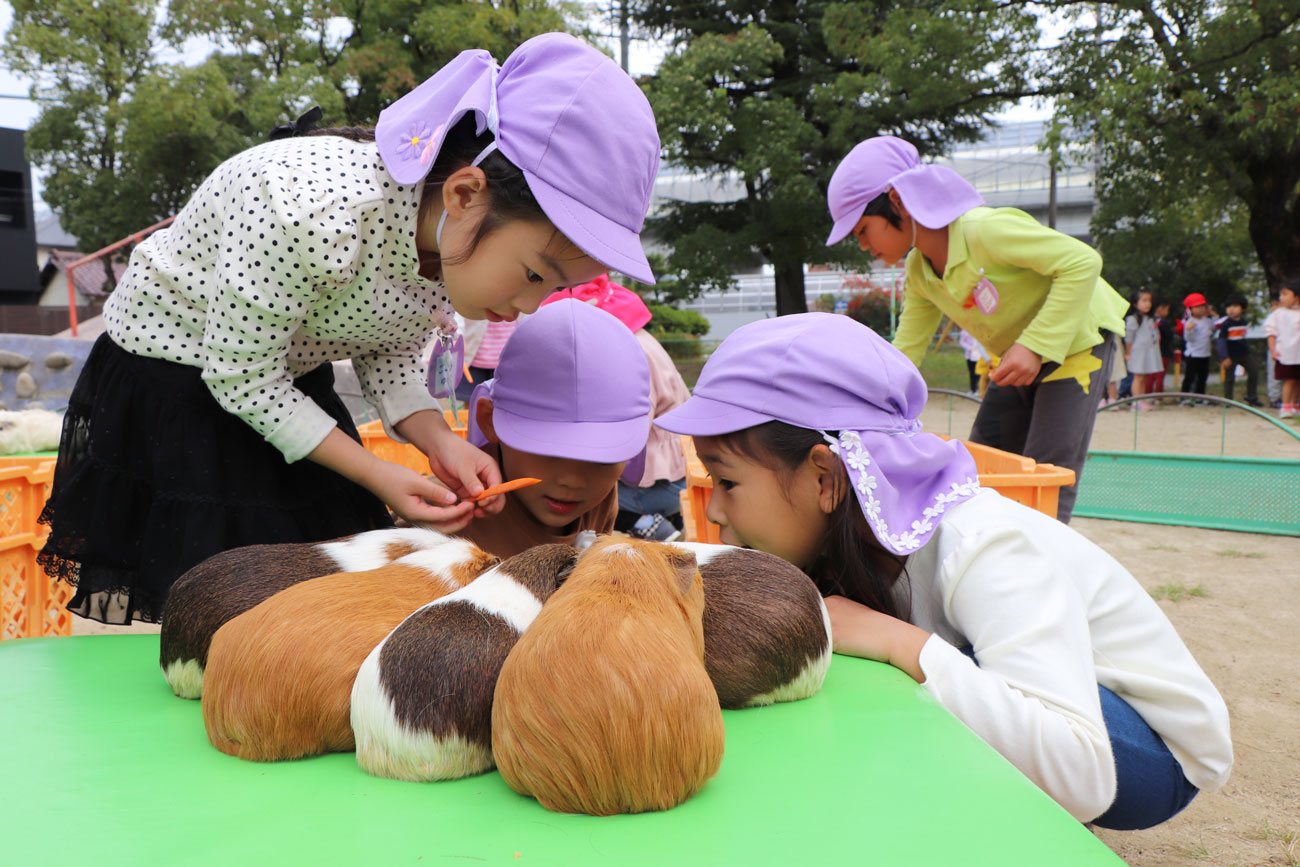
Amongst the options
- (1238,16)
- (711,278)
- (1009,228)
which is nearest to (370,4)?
(711,278)

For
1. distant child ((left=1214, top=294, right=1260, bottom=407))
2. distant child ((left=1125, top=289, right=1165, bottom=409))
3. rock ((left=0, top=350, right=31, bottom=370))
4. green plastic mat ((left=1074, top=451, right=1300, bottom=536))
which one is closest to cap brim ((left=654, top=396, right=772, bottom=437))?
green plastic mat ((left=1074, top=451, right=1300, bottom=536))

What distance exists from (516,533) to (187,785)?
1231mm

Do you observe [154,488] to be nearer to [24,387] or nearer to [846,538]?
[846,538]

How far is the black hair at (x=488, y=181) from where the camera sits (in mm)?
1360

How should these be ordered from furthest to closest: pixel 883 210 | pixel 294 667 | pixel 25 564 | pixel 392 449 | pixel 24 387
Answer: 1. pixel 24 387
2. pixel 392 449
3. pixel 883 210
4. pixel 25 564
5. pixel 294 667

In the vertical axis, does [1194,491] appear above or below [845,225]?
below

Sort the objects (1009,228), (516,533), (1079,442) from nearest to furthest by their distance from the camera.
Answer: (516,533), (1009,228), (1079,442)

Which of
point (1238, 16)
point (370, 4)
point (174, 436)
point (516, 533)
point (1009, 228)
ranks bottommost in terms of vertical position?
point (516, 533)

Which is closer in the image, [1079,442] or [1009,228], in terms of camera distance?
[1009,228]

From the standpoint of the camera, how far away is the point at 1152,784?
4.59ft

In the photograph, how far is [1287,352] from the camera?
→ 10398 millimetres

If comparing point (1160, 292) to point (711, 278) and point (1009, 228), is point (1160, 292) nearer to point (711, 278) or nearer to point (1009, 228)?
point (711, 278)

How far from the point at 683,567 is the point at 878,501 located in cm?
44

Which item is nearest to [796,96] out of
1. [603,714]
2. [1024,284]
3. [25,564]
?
[1024,284]
